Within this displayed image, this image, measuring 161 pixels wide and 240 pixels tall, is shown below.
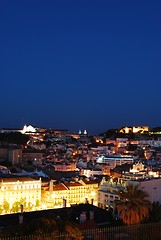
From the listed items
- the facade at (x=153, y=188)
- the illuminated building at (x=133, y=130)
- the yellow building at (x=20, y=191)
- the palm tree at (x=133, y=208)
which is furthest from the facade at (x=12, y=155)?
the illuminated building at (x=133, y=130)

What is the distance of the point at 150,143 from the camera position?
97.4 metres

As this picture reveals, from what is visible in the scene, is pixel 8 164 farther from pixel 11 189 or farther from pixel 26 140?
pixel 26 140

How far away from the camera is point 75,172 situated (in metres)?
52.5

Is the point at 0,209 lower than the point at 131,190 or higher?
lower

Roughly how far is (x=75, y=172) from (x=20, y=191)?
60.2ft

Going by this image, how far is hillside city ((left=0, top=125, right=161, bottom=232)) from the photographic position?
104 ft

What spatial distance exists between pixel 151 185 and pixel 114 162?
36.1 meters

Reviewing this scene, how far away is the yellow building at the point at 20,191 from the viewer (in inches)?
1330

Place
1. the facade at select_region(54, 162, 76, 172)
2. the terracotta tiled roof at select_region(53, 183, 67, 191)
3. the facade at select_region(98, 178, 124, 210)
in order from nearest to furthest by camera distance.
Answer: the facade at select_region(98, 178, 124, 210)
the terracotta tiled roof at select_region(53, 183, 67, 191)
the facade at select_region(54, 162, 76, 172)

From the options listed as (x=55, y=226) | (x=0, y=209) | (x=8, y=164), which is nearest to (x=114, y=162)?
(x=8, y=164)

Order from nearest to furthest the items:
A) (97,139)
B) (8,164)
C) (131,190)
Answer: (131,190) → (8,164) → (97,139)

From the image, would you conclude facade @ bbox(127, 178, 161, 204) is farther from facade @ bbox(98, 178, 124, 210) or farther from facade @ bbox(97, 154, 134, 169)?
facade @ bbox(97, 154, 134, 169)

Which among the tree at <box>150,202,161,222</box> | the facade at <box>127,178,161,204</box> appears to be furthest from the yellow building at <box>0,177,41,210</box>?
the tree at <box>150,202,161,222</box>

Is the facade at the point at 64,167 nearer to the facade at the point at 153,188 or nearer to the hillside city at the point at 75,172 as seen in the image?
the hillside city at the point at 75,172
